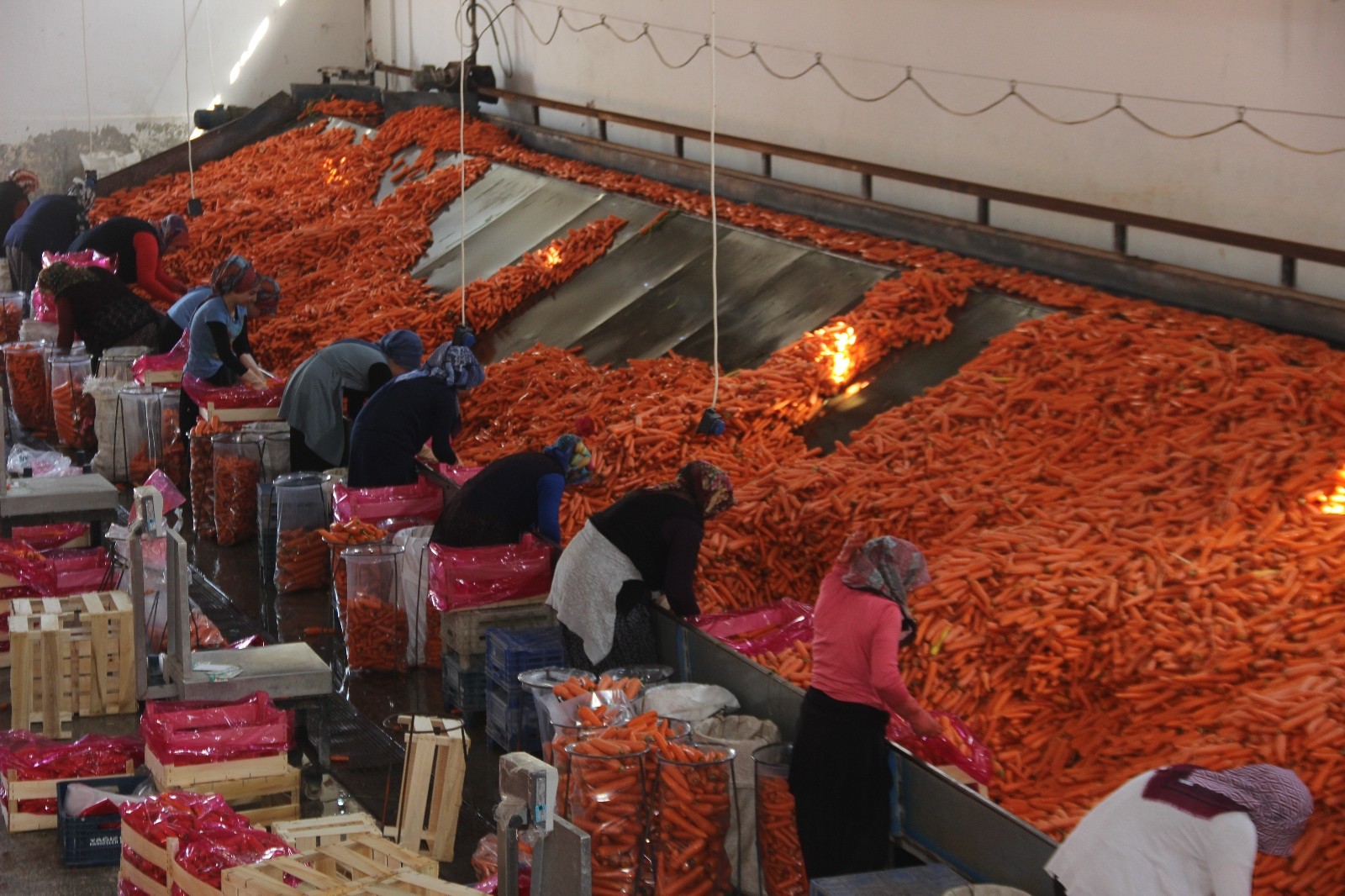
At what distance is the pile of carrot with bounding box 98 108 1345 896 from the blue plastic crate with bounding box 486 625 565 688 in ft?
2.34

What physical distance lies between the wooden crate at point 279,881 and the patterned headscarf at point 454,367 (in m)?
3.31

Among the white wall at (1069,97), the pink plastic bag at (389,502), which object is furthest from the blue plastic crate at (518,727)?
the white wall at (1069,97)

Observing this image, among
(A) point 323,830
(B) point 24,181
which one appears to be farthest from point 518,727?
(B) point 24,181

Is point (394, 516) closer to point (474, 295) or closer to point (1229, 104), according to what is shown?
point (474, 295)

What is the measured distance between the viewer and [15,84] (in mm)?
17156

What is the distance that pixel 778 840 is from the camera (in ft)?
14.0

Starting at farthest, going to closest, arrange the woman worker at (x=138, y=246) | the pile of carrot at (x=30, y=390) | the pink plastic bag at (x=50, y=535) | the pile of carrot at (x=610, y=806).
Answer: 1. the woman worker at (x=138, y=246)
2. the pile of carrot at (x=30, y=390)
3. the pink plastic bag at (x=50, y=535)
4. the pile of carrot at (x=610, y=806)

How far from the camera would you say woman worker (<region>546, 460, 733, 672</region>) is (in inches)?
198

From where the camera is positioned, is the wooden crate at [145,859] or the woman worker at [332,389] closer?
the wooden crate at [145,859]

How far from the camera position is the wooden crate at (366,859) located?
3559 millimetres

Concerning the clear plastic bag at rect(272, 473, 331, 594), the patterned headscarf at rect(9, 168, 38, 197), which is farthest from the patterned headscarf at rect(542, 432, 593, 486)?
the patterned headscarf at rect(9, 168, 38, 197)

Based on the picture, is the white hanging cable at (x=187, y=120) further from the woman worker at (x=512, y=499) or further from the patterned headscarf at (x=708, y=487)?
the patterned headscarf at (x=708, y=487)

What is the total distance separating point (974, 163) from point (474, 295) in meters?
3.37

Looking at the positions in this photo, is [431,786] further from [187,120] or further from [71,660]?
[187,120]
